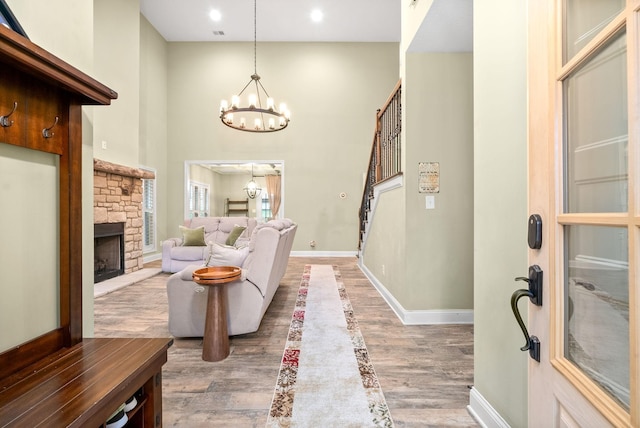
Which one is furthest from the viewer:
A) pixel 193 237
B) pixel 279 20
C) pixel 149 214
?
pixel 149 214

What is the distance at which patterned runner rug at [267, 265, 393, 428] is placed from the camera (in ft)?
5.32

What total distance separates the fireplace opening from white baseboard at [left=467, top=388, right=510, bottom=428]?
18.1 feet

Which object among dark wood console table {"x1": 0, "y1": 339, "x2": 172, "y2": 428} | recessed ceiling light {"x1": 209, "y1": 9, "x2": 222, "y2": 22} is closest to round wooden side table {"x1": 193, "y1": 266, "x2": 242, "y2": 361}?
dark wood console table {"x1": 0, "y1": 339, "x2": 172, "y2": 428}

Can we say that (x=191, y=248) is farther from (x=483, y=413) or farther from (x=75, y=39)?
(x=483, y=413)

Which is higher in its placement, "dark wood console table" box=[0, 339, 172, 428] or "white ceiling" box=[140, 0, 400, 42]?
"white ceiling" box=[140, 0, 400, 42]

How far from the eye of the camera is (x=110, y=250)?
529 centimetres

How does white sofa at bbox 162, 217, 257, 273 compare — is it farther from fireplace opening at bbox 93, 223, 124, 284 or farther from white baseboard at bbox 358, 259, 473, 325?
white baseboard at bbox 358, 259, 473, 325

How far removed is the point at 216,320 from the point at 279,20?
6933 mm

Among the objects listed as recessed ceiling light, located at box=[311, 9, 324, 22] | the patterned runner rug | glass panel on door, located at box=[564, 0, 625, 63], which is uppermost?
recessed ceiling light, located at box=[311, 9, 324, 22]

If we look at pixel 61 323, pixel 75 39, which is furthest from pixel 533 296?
pixel 75 39

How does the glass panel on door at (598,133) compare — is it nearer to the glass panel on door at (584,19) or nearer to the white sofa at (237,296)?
the glass panel on door at (584,19)

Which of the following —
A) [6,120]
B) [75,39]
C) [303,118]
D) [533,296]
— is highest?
[303,118]

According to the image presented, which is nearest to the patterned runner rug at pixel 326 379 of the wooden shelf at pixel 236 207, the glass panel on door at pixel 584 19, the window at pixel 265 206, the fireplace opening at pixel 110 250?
the glass panel on door at pixel 584 19

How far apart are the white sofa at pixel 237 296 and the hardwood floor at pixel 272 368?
15 centimetres
